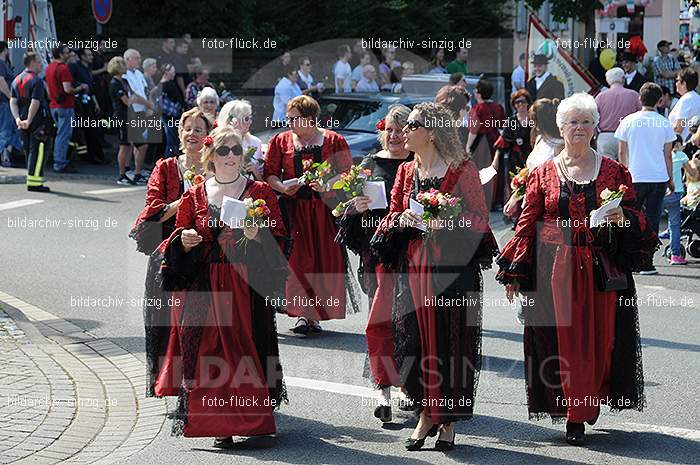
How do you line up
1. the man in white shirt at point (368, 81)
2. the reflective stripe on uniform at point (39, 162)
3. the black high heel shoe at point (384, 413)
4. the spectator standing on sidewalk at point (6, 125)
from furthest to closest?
the man in white shirt at point (368, 81), the spectator standing on sidewalk at point (6, 125), the reflective stripe on uniform at point (39, 162), the black high heel shoe at point (384, 413)

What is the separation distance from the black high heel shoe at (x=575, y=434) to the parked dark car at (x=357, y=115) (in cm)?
1066

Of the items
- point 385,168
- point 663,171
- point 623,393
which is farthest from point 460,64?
point 623,393

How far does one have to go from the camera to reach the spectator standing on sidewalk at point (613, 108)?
55.6 feet

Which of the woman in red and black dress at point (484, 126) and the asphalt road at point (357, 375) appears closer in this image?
the asphalt road at point (357, 375)

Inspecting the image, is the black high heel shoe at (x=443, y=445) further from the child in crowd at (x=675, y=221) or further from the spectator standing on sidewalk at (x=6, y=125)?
the spectator standing on sidewalk at (x=6, y=125)

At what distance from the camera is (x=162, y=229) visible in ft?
28.4

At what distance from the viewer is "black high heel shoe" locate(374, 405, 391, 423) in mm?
8070

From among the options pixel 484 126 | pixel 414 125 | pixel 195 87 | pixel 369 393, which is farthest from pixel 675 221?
pixel 195 87

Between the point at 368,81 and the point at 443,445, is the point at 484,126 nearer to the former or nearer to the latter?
the point at 368,81

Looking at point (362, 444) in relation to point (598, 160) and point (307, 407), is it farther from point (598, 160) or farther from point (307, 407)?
point (598, 160)

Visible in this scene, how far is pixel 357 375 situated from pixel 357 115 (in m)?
10.1

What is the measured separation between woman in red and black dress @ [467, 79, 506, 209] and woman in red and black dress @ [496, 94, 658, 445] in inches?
405

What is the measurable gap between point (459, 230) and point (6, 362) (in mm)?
3639

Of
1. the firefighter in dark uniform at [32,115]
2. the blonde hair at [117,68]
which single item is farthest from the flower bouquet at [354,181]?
the blonde hair at [117,68]
